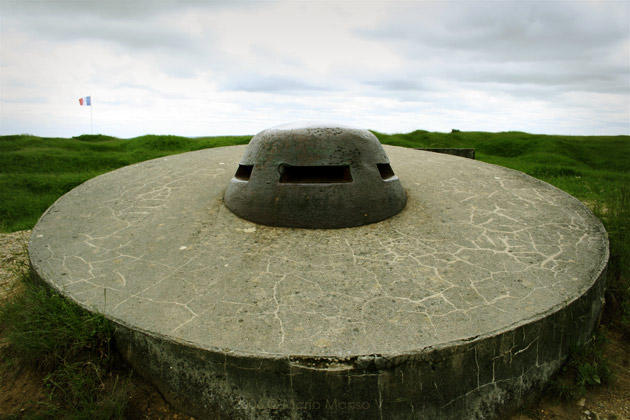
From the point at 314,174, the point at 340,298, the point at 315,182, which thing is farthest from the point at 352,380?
the point at 314,174

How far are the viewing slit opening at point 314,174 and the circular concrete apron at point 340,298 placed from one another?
46 cm

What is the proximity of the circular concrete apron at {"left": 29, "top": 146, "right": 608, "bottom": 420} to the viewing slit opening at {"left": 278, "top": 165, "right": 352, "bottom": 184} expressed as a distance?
1.52 ft

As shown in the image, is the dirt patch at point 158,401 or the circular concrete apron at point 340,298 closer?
the circular concrete apron at point 340,298

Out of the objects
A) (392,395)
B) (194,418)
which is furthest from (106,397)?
(392,395)

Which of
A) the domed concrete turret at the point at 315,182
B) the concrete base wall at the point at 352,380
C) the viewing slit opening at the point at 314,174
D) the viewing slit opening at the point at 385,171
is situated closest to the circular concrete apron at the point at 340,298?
the concrete base wall at the point at 352,380

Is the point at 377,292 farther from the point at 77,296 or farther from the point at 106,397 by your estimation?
the point at 77,296

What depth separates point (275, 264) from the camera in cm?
295

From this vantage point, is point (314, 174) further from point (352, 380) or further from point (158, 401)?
point (158, 401)

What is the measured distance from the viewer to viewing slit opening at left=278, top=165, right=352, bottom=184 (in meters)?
3.57

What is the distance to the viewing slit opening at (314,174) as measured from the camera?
3572mm

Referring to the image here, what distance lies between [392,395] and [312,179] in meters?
2.02

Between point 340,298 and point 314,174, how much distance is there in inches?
55.6

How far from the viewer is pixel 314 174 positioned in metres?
3.64

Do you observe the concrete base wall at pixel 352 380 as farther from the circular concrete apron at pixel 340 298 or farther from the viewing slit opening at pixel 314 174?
the viewing slit opening at pixel 314 174
